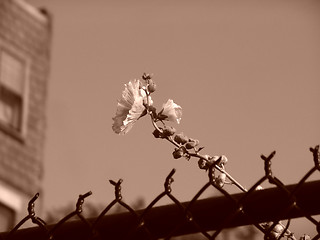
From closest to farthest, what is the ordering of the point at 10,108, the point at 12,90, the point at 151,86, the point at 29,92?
the point at 151,86 → the point at 10,108 → the point at 12,90 → the point at 29,92

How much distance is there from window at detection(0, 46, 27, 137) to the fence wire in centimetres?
1345

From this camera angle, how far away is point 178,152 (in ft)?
7.01

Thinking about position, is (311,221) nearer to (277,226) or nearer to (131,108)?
(277,226)

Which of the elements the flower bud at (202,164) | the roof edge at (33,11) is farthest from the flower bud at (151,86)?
the roof edge at (33,11)

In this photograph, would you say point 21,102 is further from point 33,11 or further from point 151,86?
point 151,86

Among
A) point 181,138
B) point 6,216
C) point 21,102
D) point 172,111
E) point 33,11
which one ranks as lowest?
point 181,138

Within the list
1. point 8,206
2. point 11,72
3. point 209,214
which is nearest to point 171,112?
point 209,214

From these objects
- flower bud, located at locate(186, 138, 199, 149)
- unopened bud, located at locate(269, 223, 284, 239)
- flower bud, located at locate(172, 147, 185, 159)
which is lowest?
unopened bud, located at locate(269, 223, 284, 239)

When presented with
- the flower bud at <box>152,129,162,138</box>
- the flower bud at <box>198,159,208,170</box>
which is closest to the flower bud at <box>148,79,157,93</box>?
the flower bud at <box>152,129,162,138</box>

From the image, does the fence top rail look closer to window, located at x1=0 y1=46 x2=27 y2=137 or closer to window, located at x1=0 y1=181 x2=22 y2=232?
window, located at x1=0 y1=181 x2=22 y2=232

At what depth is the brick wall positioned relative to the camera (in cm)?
1520

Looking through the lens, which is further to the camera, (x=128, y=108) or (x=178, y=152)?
(x=128, y=108)

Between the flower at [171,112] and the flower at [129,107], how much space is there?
0.03 meters

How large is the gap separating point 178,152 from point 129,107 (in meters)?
0.28
